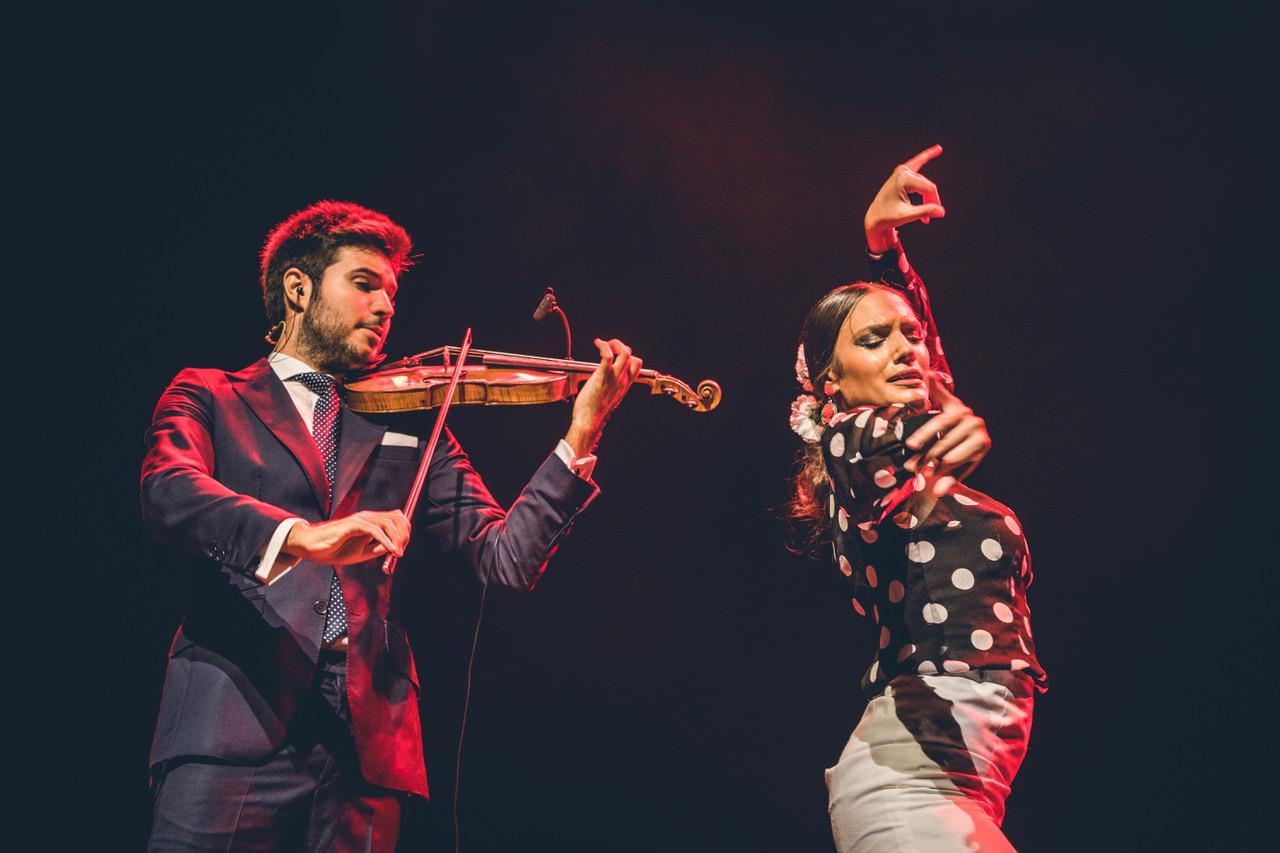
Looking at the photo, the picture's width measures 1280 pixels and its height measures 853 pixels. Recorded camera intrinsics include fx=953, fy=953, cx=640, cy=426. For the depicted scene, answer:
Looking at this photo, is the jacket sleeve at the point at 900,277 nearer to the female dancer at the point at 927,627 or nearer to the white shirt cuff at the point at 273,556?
the female dancer at the point at 927,627

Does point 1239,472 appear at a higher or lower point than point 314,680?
higher

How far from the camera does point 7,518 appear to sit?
2508 millimetres

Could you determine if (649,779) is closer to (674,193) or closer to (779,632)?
(779,632)

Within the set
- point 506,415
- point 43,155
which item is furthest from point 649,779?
point 43,155

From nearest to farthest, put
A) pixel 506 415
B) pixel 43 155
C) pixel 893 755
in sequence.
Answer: pixel 893 755
pixel 43 155
pixel 506 415

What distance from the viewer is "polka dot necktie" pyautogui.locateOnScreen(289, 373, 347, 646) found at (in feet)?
5.88

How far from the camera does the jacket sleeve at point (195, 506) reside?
1.61 m

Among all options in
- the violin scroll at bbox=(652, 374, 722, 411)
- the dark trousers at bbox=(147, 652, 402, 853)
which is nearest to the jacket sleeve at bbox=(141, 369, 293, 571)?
the dark trousers at bbox=(147, 652, 402, 853)

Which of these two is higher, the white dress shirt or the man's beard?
the man's beard

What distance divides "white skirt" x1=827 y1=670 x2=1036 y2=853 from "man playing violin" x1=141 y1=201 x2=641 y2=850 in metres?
0.75

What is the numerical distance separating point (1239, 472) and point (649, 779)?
2095 millimetres

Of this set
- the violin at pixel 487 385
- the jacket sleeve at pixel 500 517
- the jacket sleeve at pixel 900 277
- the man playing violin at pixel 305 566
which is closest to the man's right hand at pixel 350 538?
the man playing violin at pixel 305 566

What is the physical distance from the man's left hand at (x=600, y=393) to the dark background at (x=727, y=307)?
105 centimetres

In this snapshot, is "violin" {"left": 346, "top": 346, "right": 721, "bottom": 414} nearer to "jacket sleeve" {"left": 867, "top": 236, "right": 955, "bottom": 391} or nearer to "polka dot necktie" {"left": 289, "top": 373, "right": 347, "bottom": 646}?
"polka dot necktie" {"left": 289, "top": 373, "right": 347, "bottom": 646}
